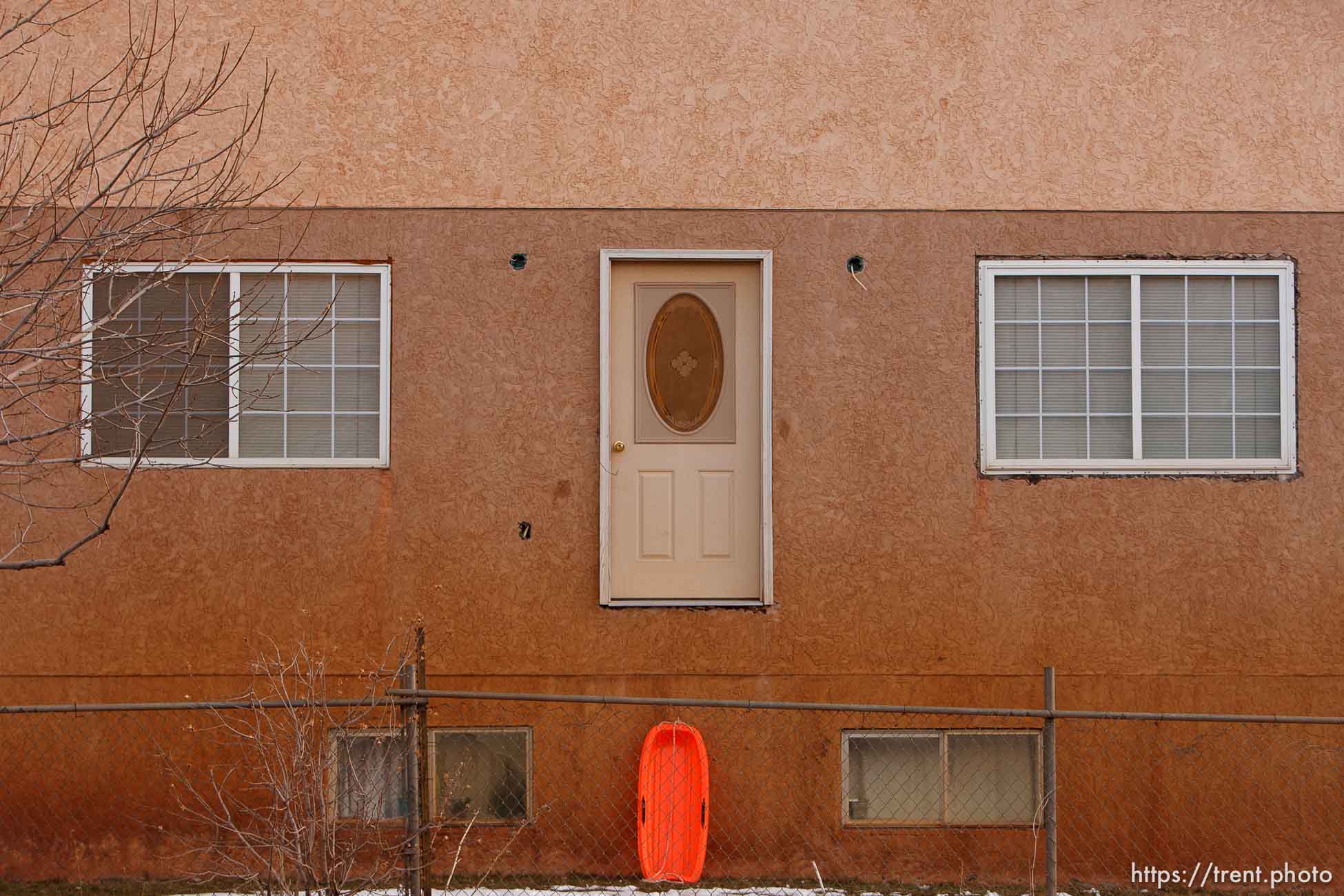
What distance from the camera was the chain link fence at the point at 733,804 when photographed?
6.09m

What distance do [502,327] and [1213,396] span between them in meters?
3.68

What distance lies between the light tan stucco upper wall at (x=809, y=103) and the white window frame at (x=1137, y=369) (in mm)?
309

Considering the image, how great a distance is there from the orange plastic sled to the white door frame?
2.16ft

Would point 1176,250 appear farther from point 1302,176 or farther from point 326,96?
point 326,96

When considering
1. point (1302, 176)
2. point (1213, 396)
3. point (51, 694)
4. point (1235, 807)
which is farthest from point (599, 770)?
point (1302, 176)

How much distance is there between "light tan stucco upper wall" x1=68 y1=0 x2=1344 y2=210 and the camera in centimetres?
623

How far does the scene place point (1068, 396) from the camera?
Result: 634cm

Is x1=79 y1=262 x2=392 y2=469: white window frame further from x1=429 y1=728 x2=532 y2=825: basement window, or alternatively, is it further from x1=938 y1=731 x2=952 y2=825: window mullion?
x1=938 y1=731 x2=952 y2=825: window mullion

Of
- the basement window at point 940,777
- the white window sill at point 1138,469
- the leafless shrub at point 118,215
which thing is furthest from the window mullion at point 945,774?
the leafless shrub at point 118,215

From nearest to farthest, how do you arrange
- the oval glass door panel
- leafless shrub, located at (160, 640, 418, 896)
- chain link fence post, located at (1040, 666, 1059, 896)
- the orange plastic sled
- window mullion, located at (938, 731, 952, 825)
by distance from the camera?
chain link fence post, located at (1040, 666, 1059, 896) < leafless shrub, located at (160, 640, 418, 896) < the orange plastic sled < window mullion, located at (938, 731, 952, 825) < the oval glass door panel

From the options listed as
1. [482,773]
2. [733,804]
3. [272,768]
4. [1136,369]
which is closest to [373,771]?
[482,773]

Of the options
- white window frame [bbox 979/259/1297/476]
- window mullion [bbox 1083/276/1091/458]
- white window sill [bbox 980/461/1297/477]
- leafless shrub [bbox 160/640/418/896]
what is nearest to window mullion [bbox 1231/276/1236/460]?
white window frame [bbox 979/259/1297/476]

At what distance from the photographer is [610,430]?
6312 mm

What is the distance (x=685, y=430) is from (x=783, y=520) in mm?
697
